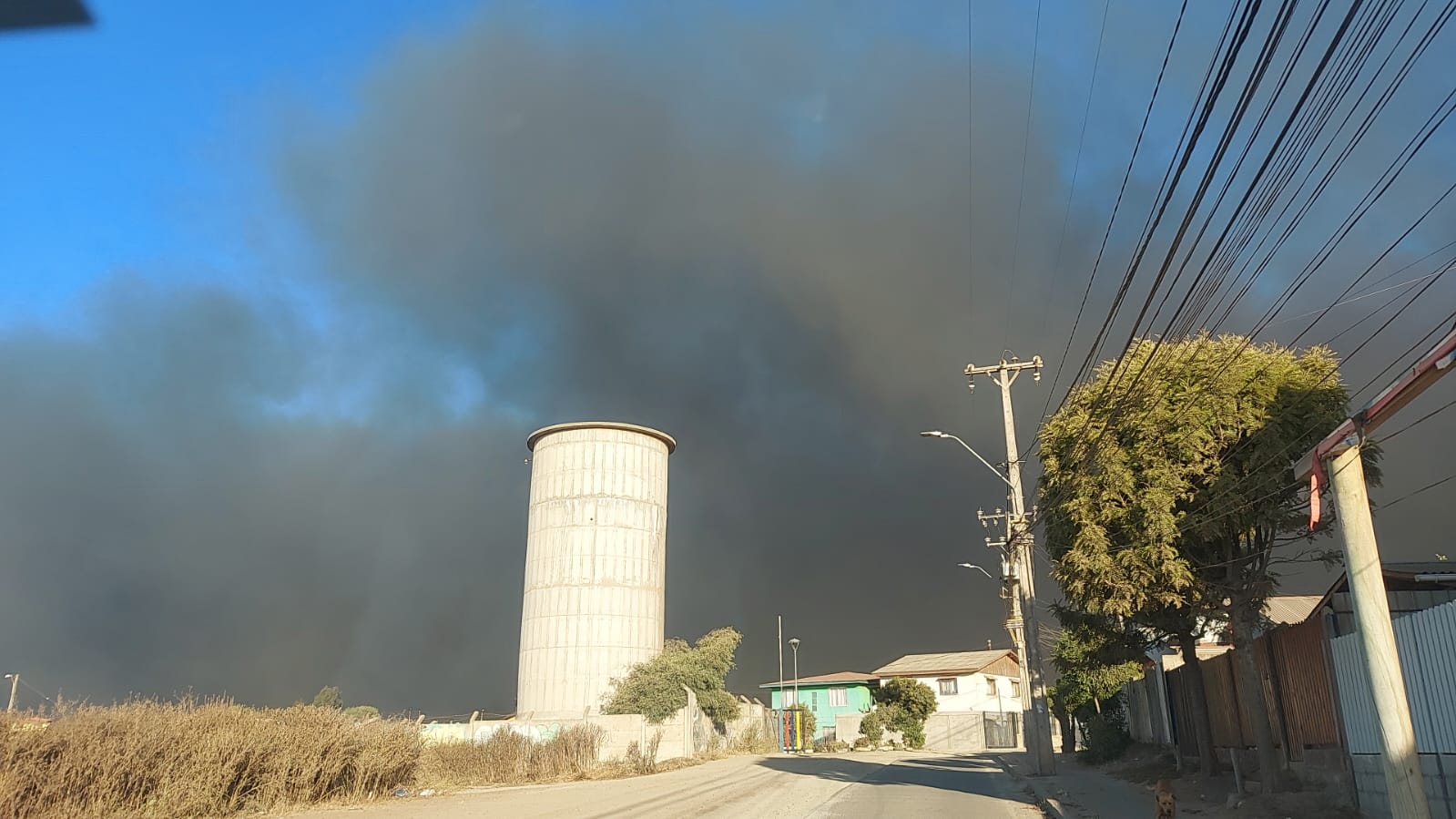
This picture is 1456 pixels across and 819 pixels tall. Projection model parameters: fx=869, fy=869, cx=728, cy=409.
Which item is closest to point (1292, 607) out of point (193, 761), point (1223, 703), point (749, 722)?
point (749, 722)

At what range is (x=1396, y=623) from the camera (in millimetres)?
12109

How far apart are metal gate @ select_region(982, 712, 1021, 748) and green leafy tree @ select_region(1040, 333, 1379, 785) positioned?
184ft

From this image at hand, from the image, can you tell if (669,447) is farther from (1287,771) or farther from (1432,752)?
(1432,752)

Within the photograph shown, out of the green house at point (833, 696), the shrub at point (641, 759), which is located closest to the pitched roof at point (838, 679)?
the green house at point (833, 696)

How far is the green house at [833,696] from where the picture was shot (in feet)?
272

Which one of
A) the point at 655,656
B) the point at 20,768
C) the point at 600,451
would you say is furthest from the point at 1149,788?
the point at 600,451

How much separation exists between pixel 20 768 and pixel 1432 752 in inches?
899

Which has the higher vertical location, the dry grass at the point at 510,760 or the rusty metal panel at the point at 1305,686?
the rusty metal panel at the point at 1305,686

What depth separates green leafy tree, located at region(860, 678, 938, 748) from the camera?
2689 inches

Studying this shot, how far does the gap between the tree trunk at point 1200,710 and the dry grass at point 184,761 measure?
71.0 ft

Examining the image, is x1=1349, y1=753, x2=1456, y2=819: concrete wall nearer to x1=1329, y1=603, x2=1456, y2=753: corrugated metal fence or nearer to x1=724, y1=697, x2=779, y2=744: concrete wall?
x1=1329, y1=603, x2=1456, y2=753: corrugated metal fence

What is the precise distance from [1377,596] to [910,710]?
63.2 metres

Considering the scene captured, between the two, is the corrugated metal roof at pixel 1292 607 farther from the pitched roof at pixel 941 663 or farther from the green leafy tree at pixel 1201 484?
the green leafy tree at pixel 1201 484

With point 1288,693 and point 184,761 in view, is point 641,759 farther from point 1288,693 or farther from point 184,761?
point 1288,693
